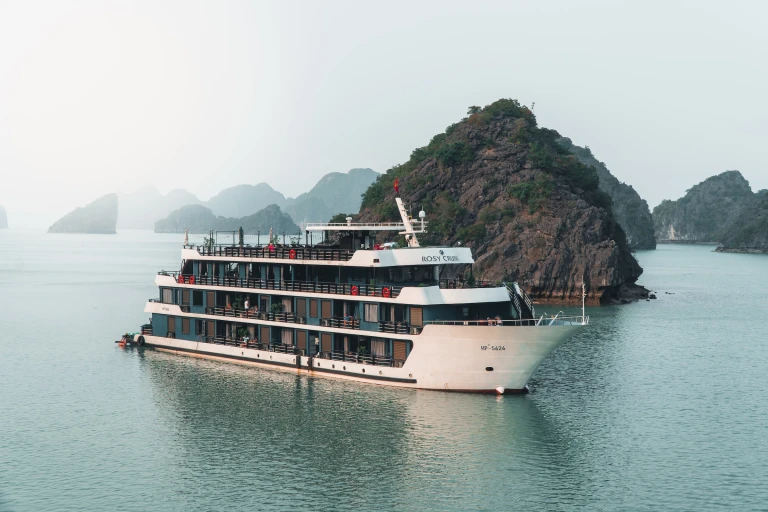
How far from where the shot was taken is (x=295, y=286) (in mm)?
46438

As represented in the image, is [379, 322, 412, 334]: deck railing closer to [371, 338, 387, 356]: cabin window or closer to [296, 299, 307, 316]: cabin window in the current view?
[371, 338, 387, 356]: cabin window

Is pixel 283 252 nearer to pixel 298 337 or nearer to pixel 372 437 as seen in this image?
pixel 298 337

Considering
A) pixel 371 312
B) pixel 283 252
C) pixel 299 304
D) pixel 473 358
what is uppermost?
pixel 283 252

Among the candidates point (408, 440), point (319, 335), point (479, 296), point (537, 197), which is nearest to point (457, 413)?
point (408, 440)

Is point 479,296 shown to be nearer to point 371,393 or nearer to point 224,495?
point 371,393

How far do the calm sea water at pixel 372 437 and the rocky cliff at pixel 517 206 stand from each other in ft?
128

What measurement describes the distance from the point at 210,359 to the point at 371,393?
14472mm

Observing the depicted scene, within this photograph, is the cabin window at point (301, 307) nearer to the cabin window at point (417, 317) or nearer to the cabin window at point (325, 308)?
the cabin window at point (325, 308)

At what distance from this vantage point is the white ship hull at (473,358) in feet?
125

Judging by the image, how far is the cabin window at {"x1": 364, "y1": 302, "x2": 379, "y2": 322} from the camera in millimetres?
42062

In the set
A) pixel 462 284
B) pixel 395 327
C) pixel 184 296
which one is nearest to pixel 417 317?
pixel 395 327

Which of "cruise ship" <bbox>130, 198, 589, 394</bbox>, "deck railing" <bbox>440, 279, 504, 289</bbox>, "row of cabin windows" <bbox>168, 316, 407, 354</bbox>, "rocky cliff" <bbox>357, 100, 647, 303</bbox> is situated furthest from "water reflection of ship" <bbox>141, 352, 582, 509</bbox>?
"rocky cliff" <bbox>357, 100, 647, 303</bbox>

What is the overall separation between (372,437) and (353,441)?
95 cm

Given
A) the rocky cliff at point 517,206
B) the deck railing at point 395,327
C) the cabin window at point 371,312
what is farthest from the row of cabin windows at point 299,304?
the rocky cliff at point 517,206
